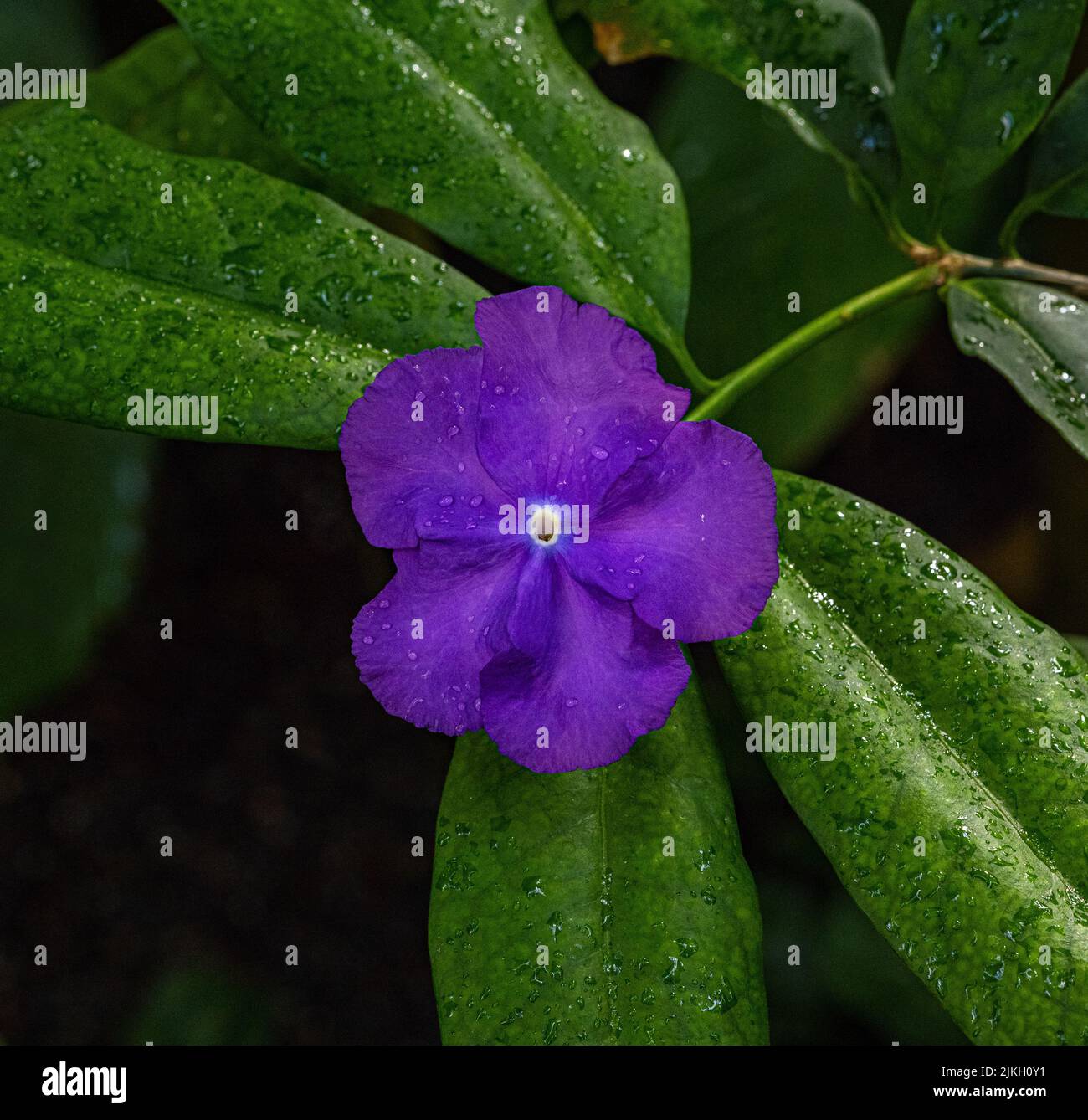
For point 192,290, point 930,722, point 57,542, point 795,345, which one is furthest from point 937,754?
point 57,542

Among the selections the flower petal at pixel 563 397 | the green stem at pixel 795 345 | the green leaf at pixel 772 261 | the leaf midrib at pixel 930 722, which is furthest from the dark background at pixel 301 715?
the flower petal at pixel 563 397

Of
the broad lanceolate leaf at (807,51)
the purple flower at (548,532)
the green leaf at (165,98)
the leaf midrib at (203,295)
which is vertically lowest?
the purple flower at (548,532)

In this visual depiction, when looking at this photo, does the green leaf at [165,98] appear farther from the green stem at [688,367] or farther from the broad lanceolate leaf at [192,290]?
the green stem at [688,367]

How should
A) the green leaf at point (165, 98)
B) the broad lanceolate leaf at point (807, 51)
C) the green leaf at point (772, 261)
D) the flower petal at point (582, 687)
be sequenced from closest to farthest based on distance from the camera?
the flower petal at point (582, 687) → the broad lanceolate leaf at point (807, 51) → the green leaf at point (165, 98) → the green leaf at point (772, 261)

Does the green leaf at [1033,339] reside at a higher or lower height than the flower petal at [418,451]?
higher

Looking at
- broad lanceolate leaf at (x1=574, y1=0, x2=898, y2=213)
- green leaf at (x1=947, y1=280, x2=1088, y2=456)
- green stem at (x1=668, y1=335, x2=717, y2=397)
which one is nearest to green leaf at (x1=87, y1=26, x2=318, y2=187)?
broad lanceolate leaf at (x1=574, y1=0, x2=898, y2=213)

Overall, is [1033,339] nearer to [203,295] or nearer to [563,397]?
[563,397]

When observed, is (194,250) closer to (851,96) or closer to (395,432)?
(395,432)
